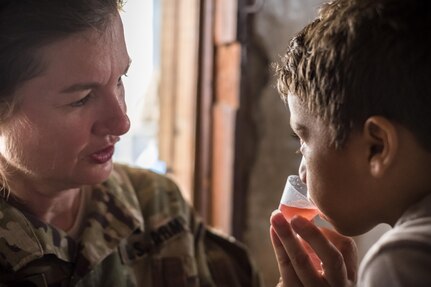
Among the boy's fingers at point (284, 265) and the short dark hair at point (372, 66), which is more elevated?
the short dark hair at point (372, 66)

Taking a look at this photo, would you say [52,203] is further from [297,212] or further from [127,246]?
[297,212]

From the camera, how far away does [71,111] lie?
83cm

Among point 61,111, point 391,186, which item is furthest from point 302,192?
point 61,111

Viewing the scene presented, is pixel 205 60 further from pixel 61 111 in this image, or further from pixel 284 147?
pixel 61 111

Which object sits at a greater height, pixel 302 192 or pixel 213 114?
pixel 302 192

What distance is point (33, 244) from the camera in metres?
0.86

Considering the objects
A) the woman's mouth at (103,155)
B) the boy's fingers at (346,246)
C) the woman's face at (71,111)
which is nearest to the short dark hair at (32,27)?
the woman's face at (71,111)

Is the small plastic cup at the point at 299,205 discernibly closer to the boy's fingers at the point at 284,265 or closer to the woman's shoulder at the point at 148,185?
the boy's fingers at the point at 284,265

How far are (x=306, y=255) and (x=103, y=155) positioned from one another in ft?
0.92

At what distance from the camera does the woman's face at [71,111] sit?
81 centimetres

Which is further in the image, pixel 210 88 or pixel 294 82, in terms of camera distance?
pixel 210 88

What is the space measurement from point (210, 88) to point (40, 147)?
937mm

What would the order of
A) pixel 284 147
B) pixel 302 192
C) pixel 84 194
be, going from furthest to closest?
pixel 284 147, pixel 84 194, pixel 302 192

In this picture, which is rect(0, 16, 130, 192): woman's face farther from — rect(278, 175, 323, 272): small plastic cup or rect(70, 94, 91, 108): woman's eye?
rect(278, 175, 323, 272): small plastic cup
